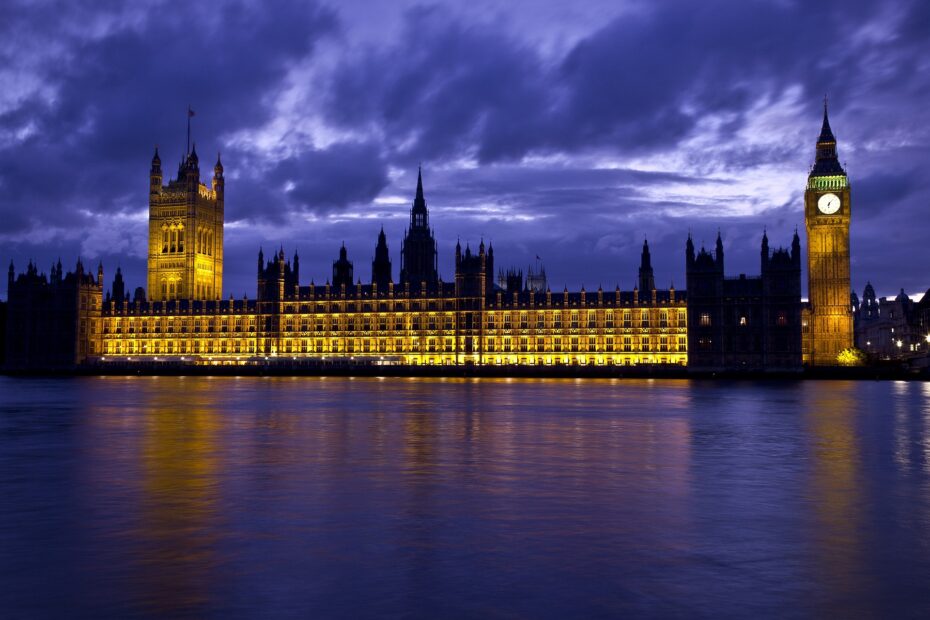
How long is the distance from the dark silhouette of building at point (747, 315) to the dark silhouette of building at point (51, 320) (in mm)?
105607

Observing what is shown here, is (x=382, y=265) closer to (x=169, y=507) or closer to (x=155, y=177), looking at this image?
(x=155, y=177)

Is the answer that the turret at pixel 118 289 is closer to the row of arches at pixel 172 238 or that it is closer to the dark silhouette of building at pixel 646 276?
the row of arches at pixel 172 238

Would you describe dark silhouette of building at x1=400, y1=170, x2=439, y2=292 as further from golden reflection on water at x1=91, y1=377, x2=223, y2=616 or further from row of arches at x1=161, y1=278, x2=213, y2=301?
golden reflection on water at x1=91, y1=377, x2=223, y2=616

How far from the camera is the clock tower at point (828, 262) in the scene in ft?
456

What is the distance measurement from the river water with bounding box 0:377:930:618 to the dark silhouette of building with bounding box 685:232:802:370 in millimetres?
90011

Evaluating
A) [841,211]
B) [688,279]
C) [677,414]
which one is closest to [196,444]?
[677,414]

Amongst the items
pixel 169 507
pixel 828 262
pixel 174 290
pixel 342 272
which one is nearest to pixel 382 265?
pixel 342 272

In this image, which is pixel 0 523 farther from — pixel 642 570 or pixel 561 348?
pixel 561 348

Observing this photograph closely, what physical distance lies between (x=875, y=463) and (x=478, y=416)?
2172 centimetres

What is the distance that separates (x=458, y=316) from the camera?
484 feet

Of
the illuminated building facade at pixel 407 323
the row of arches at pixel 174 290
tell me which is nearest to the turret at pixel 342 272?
the illuminated building facade at pixel 407 323

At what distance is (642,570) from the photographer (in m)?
14.1

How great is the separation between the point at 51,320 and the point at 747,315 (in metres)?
119

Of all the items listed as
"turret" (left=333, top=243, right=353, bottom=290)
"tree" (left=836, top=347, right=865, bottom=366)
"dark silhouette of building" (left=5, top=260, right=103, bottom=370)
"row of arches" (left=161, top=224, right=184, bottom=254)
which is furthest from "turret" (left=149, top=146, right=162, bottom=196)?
"tree" (left=836, top=347, right=865, bottom=366)
